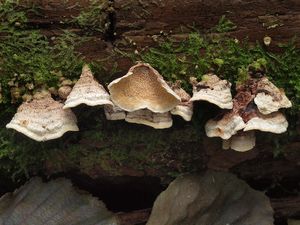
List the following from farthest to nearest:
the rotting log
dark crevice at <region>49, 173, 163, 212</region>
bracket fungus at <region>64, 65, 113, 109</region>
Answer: dark crevice at <region>49, 173, 163, 212</region>, the rotting log, bracket fungus at <region>64, 65, 113, 109</region>

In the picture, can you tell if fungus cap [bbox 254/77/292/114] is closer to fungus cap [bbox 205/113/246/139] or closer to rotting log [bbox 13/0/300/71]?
fungus cap [bbox 205/113/246/139]

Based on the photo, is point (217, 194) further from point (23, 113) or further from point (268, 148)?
point (23, 113)

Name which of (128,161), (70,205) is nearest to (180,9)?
(128,161)

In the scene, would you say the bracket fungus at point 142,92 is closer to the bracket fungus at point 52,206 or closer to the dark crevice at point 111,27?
the dark crevice at point 111,27

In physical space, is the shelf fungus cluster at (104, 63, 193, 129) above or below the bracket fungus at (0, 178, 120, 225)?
above

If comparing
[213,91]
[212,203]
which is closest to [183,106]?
[213,91]

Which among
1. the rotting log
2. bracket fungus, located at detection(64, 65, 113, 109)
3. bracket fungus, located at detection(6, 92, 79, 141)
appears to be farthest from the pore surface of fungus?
bracket fungus, located at detection(6, 92, 79, 141)
